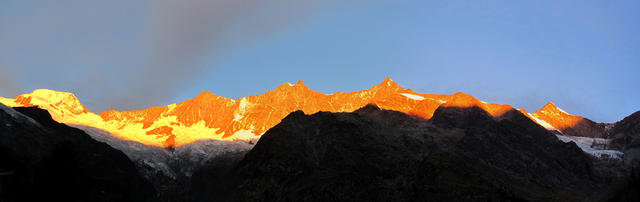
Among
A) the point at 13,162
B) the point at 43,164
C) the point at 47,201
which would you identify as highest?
the point at 13,162

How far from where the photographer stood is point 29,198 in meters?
72.8

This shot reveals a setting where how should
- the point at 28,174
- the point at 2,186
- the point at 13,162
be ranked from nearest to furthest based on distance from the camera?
1. the point at 28,174
2. the point at 2,186
3. the point at 13,162

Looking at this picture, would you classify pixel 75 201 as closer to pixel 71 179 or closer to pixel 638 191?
pixel 71 179

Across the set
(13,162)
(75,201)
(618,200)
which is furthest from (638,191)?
(13,162)

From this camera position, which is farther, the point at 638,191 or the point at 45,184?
the point at 638,191

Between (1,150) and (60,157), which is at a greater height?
(1,150)

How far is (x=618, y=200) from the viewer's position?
18025 cm

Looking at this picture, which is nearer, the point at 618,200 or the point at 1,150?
the point at 618,200

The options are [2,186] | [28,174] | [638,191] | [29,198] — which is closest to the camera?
[29,198]

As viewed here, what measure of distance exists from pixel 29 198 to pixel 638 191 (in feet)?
511

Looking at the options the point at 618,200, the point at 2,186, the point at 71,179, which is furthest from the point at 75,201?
the point at 618,200

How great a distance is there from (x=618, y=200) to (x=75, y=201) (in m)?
167

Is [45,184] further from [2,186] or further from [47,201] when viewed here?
[2,186]

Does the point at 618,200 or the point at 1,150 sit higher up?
the point at 1,150
